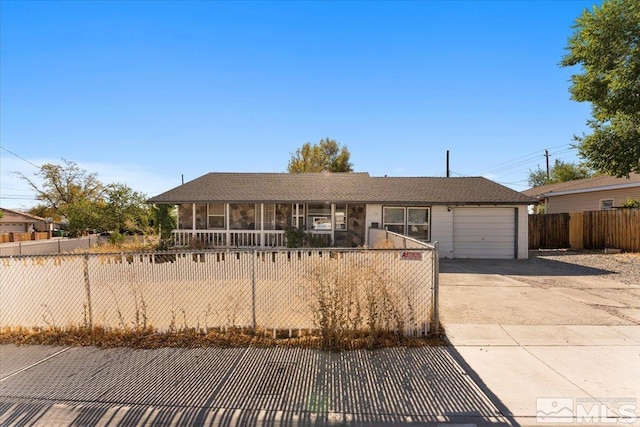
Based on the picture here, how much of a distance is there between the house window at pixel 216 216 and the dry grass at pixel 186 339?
10.9 m

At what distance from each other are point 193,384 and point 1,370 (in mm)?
2608

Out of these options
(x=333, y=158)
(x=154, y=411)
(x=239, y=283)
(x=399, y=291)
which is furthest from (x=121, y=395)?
(x=333, y=158)

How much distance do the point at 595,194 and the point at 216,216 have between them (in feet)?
74.6

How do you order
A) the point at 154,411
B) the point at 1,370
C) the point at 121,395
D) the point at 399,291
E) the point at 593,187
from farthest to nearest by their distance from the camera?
the point at 593,187 < the point at 399,291 < the point at 1,370 < the point at 121,395 < the point at 154,411

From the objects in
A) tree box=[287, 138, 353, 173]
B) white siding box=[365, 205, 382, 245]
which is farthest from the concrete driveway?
tree box=[287, 138, 353, 173]

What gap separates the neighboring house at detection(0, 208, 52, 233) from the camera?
4275cm

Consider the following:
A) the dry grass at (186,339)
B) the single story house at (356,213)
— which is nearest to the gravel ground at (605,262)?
the single story house at (356,213)

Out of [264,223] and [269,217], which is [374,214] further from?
[264,223]

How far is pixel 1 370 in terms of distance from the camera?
4031 mm

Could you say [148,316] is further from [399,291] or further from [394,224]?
[394,224]

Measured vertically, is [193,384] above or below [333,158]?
below

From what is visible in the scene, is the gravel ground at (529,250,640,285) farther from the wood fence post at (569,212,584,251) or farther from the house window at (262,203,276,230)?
the house window at (262,203,276,230)

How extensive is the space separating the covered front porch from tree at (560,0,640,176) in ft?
38.3

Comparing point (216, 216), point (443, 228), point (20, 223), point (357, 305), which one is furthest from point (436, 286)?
point (20, 223)
